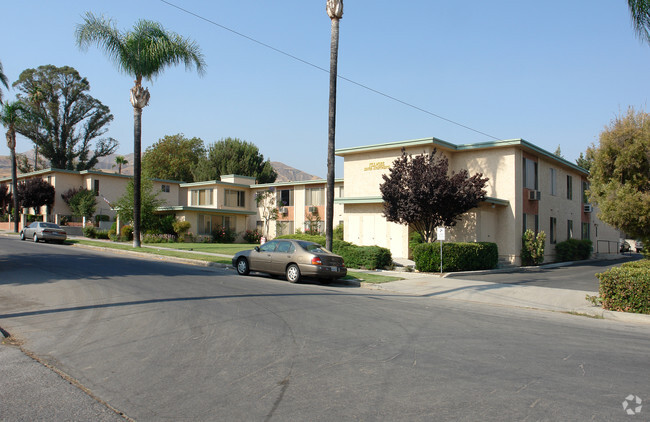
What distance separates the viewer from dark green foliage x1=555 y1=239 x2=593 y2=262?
103 ft

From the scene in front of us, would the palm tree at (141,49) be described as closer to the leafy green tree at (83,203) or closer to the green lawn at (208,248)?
the green lawn at (208,248)

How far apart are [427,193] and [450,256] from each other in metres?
3.00

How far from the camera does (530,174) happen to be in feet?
93.4

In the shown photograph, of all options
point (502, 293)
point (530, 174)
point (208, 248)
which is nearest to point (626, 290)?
point (502, 293)

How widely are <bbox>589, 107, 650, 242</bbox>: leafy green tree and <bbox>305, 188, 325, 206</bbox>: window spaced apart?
1077 inches

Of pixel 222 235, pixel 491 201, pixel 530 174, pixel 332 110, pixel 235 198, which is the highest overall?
pixel 332 110

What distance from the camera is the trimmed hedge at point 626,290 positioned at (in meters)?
11.4

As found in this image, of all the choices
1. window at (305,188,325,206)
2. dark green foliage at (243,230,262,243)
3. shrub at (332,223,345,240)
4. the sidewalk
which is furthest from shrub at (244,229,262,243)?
the sidewalk

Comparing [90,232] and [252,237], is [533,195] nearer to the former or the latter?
[252,237]

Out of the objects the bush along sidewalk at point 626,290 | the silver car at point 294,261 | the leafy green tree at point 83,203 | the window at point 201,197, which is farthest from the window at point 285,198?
the bush along sidewalk at point 626,290

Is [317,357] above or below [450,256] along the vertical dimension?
below

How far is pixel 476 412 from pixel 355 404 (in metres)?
1.17

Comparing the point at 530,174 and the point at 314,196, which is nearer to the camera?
the point at 530,174

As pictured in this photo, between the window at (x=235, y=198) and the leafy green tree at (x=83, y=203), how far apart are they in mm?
13179
